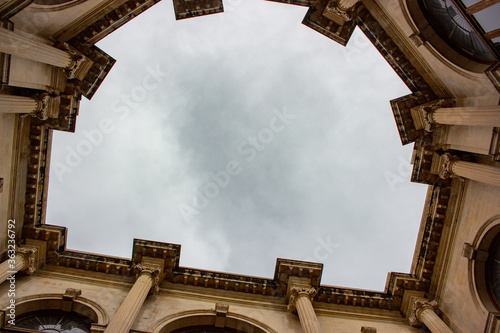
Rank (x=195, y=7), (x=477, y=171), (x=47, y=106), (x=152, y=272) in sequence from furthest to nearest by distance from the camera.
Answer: (x=195, y=7) < (x=47, y=106) < (x=152, y=272) < (x=477, y=171)

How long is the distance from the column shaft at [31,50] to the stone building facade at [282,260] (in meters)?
0.09

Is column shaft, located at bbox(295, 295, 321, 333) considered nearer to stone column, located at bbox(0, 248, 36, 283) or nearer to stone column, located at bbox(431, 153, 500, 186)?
stone column, located at bbox(431, 153, 500, 186)

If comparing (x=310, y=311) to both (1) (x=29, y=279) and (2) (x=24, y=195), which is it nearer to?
(1) (x=29, y=279)

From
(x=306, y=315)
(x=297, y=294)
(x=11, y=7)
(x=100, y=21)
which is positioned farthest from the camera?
(x=100, y=21)

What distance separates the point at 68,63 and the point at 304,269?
15313 millimetres

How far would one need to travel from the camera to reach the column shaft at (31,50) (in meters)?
12.8

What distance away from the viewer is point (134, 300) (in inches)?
593

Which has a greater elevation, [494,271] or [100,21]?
[100,21]

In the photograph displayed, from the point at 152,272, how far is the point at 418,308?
12830mm

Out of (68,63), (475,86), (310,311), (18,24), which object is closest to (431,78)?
(475,86)

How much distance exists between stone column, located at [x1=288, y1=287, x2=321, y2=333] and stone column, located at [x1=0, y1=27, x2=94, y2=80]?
49.6 ft

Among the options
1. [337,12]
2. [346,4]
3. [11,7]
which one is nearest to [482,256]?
[346,4]

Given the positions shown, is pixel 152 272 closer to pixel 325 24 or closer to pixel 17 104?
pixel 17 104

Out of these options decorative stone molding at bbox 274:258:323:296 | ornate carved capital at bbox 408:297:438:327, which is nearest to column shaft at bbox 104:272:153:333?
decorative stone molding at bbox 274:258:323:296
